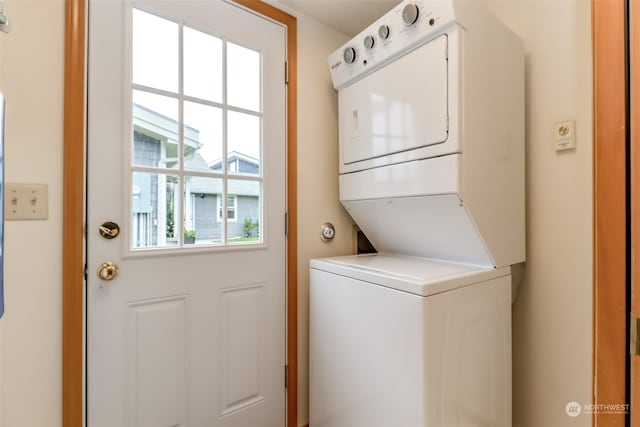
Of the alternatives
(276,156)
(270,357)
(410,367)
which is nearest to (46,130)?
(276,156)

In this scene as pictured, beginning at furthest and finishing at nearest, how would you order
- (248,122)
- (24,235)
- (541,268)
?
(248,122), (541,268), (24,235)

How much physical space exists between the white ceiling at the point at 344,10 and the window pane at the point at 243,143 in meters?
0.67

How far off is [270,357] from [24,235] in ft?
3.67

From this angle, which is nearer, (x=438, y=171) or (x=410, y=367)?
(x=410, y=367)

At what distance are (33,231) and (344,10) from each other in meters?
1.71

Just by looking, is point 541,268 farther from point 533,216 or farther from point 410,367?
point 410,367

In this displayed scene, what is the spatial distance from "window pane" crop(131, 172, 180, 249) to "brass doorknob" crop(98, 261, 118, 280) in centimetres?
10

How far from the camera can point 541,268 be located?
4.37ft

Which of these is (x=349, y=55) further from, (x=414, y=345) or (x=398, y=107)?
(x=414, y=345)

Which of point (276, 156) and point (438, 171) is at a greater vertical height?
point (276, 156)

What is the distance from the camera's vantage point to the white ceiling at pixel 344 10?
161 cm
